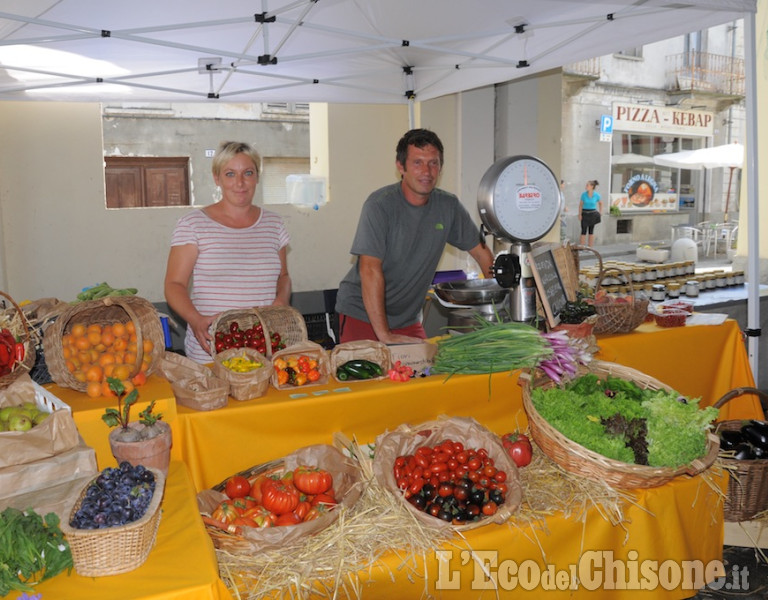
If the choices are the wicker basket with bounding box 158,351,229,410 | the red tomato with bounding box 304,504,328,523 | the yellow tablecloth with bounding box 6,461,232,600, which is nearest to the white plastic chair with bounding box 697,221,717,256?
the wicker basket with bounding box 158,351,229,410

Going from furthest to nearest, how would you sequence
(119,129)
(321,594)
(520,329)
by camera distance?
(119,129), (520,329), (321,594)

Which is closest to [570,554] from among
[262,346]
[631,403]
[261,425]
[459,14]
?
[631,403]

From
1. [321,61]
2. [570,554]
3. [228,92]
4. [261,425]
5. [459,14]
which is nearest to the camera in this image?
[570,554]

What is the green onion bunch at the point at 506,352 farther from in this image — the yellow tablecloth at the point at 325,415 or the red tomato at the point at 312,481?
the red tomato at the point at 312,481

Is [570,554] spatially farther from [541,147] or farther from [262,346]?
[541,147]

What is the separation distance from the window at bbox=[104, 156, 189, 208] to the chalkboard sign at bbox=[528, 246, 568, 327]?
1392 cm

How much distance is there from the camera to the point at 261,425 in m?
2.58

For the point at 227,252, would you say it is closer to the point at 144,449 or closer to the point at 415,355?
the point at 415,355

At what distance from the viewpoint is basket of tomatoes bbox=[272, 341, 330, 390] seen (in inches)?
109

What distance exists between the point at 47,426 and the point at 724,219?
79.9 feet

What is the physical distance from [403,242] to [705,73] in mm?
21971

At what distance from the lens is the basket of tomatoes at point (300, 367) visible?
2.78m

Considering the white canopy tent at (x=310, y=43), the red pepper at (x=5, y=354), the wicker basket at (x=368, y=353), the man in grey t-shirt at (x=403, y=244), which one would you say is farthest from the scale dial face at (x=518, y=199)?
the red pepper at (x=5, y=354)

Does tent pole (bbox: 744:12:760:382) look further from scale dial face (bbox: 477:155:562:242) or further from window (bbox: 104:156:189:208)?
window (bbox: 104:156:189:208)
